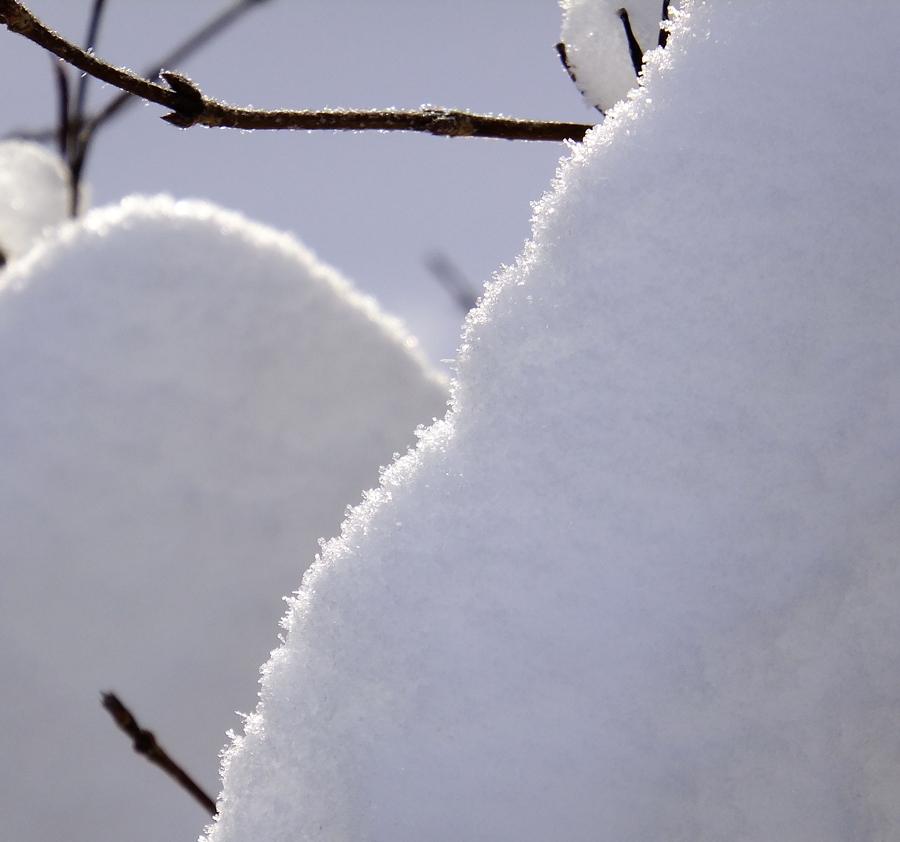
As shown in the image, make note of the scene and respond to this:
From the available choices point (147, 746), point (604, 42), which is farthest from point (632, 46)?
point (147, 746)

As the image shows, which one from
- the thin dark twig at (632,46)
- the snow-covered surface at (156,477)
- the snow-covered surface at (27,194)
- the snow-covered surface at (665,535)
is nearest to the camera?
the snow-covered surface at (665,535)

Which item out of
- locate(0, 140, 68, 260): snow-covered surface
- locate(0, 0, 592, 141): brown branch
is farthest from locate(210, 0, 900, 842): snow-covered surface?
locate(0, 140, 68, 260): snow-covered surface

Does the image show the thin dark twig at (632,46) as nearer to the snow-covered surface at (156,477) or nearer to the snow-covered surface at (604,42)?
the snow-covered surface at (604,42)

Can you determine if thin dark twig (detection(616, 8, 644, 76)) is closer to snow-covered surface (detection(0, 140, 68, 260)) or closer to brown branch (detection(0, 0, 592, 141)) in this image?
brown branch (detection(0, 0, 592, 141))

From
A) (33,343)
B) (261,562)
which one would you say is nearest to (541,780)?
(261,562)

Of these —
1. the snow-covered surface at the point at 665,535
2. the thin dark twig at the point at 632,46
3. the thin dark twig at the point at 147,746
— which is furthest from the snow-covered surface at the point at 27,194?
the snow-covered surface at the point at 665,535

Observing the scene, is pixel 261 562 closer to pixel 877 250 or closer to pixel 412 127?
pixel 412 127
